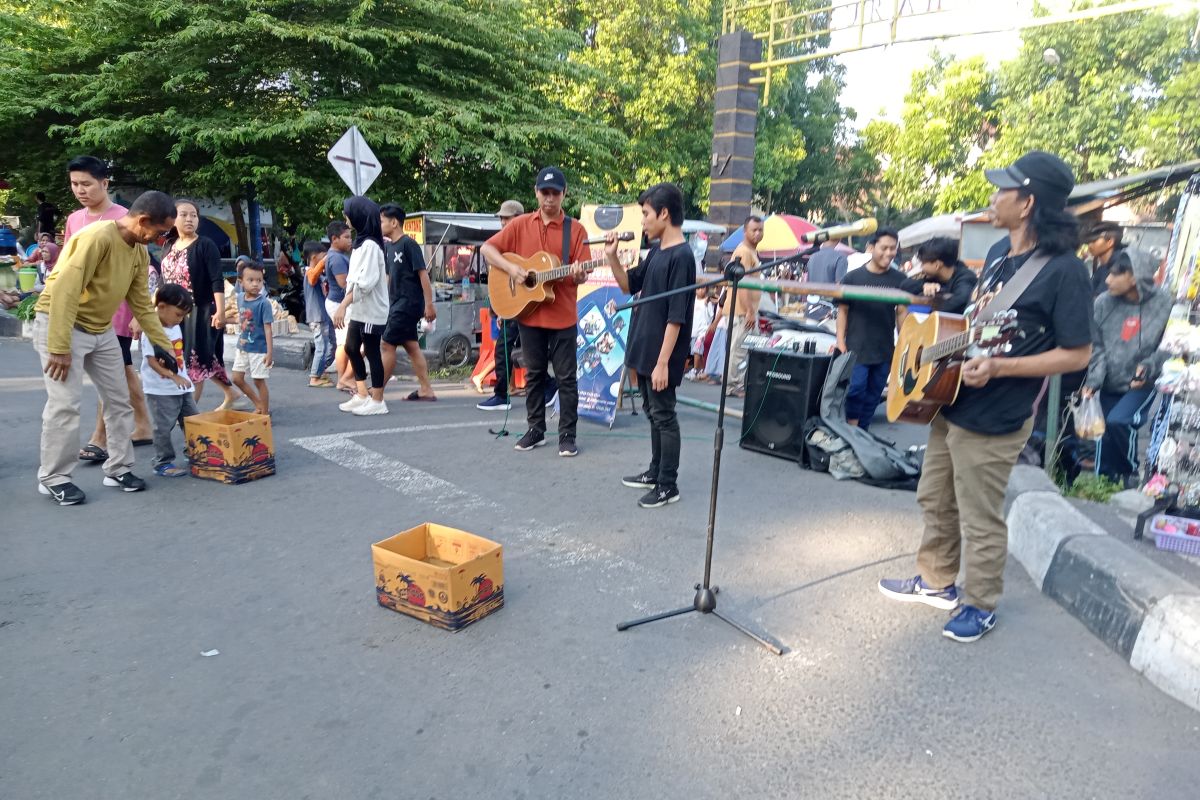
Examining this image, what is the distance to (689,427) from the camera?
7.43 m

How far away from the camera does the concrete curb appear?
9.89ft

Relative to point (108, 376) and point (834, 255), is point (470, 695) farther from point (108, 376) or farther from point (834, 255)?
point (834, 255)

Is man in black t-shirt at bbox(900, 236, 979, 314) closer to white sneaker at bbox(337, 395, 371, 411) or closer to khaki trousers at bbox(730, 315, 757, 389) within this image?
khaki trousers at bbox(730, 315, 757, 389)

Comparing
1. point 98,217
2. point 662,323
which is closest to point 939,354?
point 662,323

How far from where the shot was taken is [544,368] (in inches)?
247

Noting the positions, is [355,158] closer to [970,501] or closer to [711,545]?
[711,545]

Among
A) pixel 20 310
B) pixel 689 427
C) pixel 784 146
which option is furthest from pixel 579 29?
pixel 689 427

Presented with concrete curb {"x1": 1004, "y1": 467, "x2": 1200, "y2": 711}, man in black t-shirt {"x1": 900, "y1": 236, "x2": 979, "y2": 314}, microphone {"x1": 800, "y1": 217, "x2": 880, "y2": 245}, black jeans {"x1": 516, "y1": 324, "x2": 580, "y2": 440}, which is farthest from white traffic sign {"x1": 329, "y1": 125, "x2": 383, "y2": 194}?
concrete curb {"x1": 1004, "y1": 467, "x2": 1200, "y2": 711}

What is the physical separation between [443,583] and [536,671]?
56 cm

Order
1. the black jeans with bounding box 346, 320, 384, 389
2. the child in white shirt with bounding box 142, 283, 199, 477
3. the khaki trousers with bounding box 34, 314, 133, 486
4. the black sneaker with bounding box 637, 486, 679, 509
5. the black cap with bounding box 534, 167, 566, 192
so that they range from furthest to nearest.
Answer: the black jeans with bounding box 346, 320, 384, 389, the black cap with bounding box 534, 167, 566, 192, the child in white shirt with bounding box 142, 283, 199, 477, the black sneaker with bounding box 637, 486, 679, 509, the khaki trousers with bounding box 34, 314, 133, 486

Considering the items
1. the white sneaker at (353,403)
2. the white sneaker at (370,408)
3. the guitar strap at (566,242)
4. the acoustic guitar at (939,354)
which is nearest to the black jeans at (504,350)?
the white sneaker at (370,408)

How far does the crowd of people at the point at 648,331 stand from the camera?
3166mm

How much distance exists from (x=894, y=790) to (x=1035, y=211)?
2.25m

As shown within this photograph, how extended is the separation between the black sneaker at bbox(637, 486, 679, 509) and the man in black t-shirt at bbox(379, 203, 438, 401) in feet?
12.1
